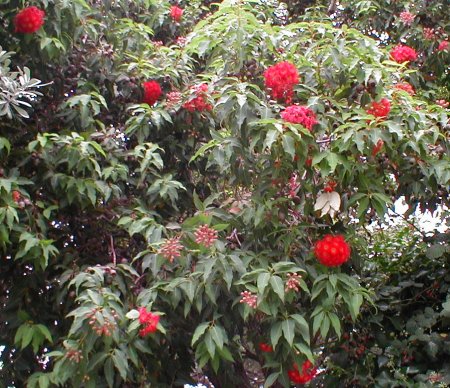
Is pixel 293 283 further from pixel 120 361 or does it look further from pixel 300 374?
pixel 120 361

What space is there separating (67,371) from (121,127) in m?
1.62

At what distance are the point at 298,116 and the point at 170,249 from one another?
30.5 inches

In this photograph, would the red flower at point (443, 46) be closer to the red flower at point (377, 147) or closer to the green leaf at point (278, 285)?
the red flower at point (377, 147)

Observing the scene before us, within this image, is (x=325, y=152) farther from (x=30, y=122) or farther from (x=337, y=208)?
(x=30, y=122)

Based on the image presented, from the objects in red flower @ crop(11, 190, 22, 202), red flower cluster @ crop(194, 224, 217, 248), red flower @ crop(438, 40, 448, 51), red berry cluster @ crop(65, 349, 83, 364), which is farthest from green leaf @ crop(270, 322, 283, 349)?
red flower @ crop(438, 40, 448, 51)

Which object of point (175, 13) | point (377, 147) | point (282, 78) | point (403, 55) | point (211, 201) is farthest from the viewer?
point (175, 13)

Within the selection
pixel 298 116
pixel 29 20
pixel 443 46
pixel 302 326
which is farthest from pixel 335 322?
pixel 443 46

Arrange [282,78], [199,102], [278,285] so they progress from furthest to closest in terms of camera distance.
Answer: [199,102], [282,78], [278,285]

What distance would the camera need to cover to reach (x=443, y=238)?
4633 mm

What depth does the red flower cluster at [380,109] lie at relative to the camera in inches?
146

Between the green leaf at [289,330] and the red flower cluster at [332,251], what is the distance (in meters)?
0.31

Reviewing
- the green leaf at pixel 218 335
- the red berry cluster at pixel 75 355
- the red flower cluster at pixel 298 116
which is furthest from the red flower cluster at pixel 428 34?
the red berry cluster at pixel 75 355

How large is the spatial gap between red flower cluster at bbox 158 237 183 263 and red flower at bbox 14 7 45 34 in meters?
1.26

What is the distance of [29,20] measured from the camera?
13.0ft
